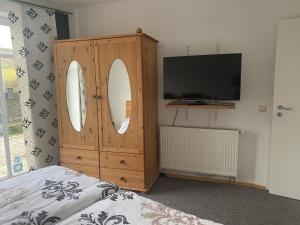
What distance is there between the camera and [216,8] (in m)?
2.86

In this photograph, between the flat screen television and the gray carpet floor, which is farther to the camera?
the flat screen television

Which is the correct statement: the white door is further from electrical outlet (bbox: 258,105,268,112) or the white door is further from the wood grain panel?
the wood grain panel

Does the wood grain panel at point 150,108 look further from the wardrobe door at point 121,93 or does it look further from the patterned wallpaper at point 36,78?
the patterned wallpaper at point 36,78

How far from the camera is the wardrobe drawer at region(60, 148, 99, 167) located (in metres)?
3.00

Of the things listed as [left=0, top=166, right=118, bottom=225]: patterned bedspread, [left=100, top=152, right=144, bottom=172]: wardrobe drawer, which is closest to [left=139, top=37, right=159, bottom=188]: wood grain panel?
[left=100, top=152, right=144, bottom=172]: wardrobe drawer

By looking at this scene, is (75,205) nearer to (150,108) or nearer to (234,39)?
(150,108)

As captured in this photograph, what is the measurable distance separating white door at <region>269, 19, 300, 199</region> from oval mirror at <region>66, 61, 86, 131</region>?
7.53 ft

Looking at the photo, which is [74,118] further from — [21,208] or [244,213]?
[244,213]

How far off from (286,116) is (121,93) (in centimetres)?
189

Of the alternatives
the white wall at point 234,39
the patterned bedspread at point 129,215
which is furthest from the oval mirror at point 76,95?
the patterned bedspread at point 129,215

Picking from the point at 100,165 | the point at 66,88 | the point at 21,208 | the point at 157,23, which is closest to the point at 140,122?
the point at 100,165

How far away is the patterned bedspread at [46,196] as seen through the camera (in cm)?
119

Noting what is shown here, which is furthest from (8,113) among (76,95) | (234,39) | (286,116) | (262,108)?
(286,116)

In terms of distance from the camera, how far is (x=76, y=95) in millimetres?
3031
